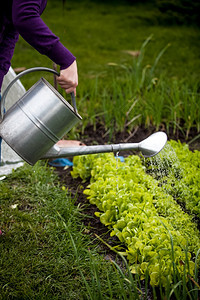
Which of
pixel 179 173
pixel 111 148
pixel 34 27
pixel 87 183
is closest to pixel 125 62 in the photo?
pixel 87 183

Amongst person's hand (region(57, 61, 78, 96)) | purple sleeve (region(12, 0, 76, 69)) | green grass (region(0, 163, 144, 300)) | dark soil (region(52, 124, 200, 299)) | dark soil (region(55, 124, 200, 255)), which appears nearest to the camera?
purple sleeve (region(12, 0, 76, 69))

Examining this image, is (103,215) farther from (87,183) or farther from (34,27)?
(34,27)

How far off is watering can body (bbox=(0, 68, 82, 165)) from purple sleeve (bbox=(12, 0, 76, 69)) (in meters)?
0.11

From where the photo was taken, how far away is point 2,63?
184cm

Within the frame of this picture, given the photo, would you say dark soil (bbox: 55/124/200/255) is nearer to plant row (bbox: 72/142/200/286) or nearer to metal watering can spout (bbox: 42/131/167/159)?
plant row (bbox: 72/142/200/286)

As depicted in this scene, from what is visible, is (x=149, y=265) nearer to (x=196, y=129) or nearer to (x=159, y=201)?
(x=159, y=201)

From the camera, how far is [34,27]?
4.89 ft

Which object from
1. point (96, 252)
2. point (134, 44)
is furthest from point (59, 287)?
point (134, 44)

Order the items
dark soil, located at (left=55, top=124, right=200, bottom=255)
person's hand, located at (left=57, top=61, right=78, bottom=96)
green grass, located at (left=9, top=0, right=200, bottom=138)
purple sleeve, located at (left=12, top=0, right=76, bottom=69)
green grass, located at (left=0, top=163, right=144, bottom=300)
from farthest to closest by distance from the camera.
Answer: green grass, located at (left=9, top=0, right=200, bottom=138)
dark soil, located at (left=55, top=124, right=200, bottom=255)
green grass, located at (left=0, top=163, right=144, bottom=300)
person's hand, located at (left=57, top=61, right=78, bottom=96)
purple sleeve, located at (left=12, top=0, right=76, bottom=69)

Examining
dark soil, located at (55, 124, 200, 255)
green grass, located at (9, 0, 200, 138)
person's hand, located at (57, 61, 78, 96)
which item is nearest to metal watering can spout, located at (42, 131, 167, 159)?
person's hand, located at (57, 61, 78, 96)

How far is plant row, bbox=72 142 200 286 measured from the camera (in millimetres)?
1700

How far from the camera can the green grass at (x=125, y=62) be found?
319 centimetres

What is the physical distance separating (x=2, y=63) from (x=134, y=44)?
425cm

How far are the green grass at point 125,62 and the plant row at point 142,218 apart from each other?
69 centimetres
